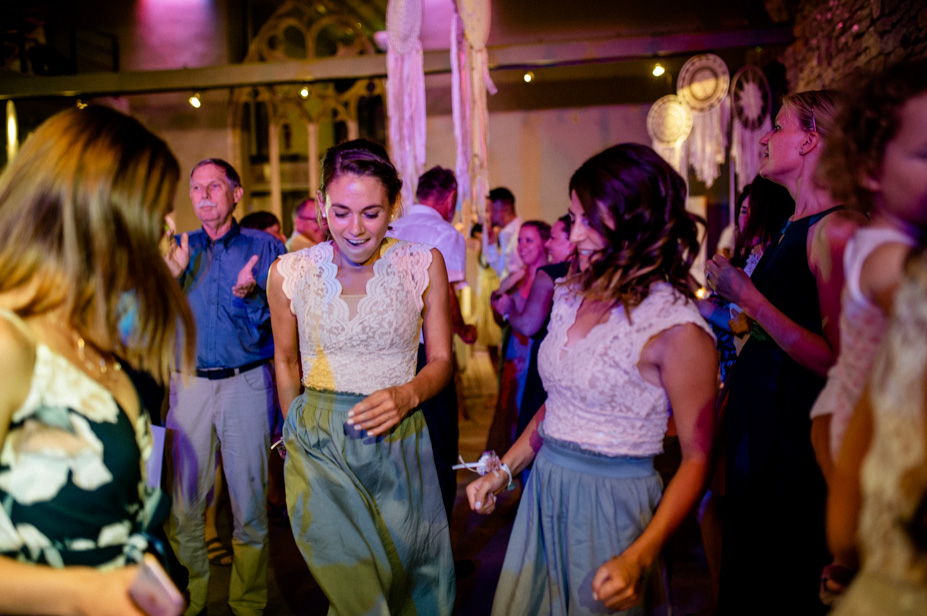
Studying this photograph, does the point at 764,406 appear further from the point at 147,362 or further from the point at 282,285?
the point at 147,362

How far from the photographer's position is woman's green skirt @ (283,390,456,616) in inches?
71.0

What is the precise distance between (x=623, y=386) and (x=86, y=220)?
106 centimetres

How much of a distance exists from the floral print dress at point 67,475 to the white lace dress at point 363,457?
0.80 meters

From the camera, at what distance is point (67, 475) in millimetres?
975

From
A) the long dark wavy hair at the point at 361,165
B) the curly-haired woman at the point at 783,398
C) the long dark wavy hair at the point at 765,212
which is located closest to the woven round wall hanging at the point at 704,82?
the long dark wavy hair at the point at 765,212

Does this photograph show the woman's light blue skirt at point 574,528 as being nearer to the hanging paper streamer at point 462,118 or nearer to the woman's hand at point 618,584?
the woman's hand at point 618,584

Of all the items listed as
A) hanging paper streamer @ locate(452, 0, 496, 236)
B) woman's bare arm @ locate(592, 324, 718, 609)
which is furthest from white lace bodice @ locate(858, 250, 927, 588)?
hanging paper streamer @ locate(452, 0, 496, 236)

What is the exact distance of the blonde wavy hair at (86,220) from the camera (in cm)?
99

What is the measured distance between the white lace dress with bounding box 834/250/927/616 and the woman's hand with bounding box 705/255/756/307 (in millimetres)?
1085

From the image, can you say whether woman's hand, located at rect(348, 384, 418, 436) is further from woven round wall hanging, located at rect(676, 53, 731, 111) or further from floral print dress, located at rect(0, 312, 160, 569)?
woven round wall hanging, located at rect(676, 53, 731, 111)

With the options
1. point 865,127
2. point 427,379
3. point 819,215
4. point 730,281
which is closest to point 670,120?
point 819,215

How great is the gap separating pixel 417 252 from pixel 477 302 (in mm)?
5747

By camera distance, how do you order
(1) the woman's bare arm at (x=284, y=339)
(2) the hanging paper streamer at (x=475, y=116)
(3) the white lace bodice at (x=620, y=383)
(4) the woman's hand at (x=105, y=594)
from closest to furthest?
(4) the woman's hand at (x=105, y=594)
(3) the white lace bodice at (x=620, y=383)
(1) the woman's bare arm at (x=284, y=339)
(2) the hanging paper streamer at (x=475, y=116)

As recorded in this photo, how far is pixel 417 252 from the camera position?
6.70 ft
